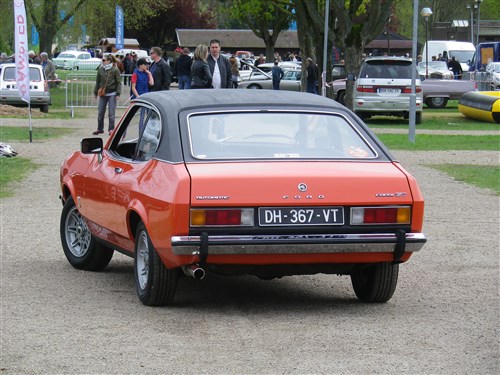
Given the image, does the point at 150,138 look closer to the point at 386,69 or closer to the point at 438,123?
the point at 386,69

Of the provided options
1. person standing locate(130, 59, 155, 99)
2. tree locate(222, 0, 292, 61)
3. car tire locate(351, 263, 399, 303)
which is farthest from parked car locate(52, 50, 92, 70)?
car tire locate(351, 263, 399, 303)

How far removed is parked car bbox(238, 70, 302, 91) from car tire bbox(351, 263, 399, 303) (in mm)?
38697

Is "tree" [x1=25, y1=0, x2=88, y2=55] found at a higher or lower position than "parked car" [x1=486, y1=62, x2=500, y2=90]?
higher

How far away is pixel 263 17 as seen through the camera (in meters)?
81.3

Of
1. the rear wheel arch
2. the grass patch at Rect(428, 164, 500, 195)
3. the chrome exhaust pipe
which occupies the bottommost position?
the grass patch at Rect(428, 164, 500, 195)

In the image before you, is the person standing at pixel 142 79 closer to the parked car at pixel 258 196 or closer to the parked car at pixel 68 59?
the parked car at pixel 258 196

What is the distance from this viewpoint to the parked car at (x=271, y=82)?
4788cm

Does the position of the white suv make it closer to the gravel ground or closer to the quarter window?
the gravel ground

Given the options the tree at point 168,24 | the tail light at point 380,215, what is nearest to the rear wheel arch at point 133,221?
the tail light at point 380,215

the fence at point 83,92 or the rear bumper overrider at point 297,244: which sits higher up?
the rear bumper overrider at point 297,244

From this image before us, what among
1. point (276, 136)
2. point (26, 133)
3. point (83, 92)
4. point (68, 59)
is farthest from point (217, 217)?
point (68, 59)

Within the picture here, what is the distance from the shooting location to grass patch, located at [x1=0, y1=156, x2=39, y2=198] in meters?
15.7

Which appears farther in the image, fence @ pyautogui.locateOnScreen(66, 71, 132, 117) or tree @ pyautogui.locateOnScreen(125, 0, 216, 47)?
tree @ pyautogui.locateOnScreen(125, 0, 216, 47)

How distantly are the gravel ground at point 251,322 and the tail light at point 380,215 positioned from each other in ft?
2.03
